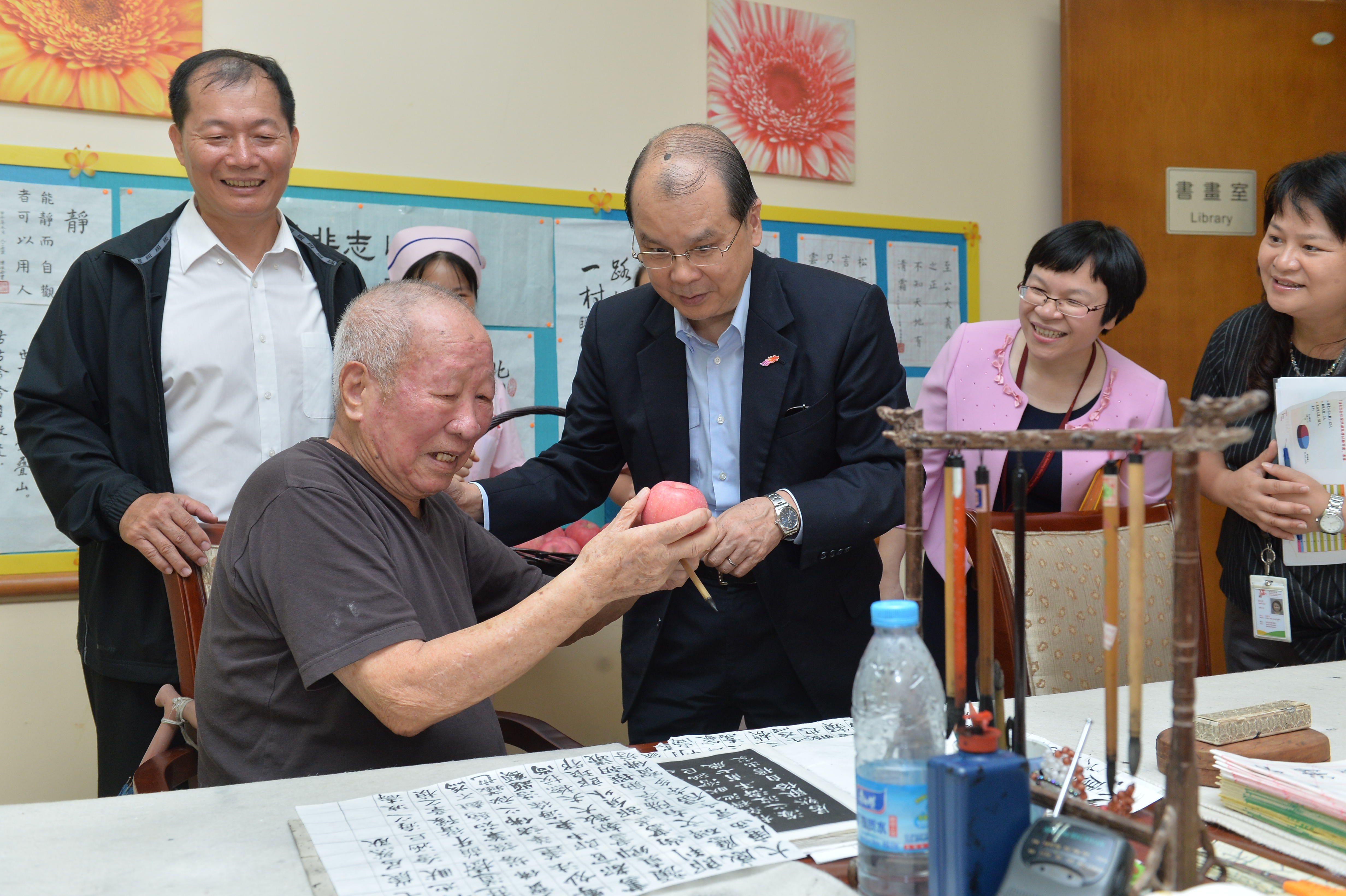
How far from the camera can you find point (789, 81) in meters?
3.42

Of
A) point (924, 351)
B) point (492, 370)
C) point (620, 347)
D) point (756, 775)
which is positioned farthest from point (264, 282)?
point (924, 351)

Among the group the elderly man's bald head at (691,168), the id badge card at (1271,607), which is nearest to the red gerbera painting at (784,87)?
the elderly man's bald head at (691,168)

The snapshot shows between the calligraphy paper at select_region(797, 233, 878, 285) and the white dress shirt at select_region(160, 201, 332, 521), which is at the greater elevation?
the calligraphy paper at select_region(797, 233, 878, 285)

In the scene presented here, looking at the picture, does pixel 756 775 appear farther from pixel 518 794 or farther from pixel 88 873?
pixel 88 873

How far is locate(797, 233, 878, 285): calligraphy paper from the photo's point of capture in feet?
11.5

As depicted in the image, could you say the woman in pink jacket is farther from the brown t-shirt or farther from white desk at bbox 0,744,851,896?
white desk at bbox 0,744,851,896

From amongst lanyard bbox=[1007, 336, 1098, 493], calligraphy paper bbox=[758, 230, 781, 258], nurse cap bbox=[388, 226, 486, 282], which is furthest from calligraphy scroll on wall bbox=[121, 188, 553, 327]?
lanyard bbox=[1007, 336, 1098, 493]

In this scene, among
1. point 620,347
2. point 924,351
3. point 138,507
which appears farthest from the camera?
point 924,351

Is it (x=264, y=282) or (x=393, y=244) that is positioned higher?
(x=393, y=244)

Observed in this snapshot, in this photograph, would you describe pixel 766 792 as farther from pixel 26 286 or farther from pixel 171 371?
pixel 26 286

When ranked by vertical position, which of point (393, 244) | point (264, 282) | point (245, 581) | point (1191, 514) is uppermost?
point (393, 244)

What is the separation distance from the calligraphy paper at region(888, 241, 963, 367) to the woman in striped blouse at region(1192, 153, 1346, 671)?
153 centimetres

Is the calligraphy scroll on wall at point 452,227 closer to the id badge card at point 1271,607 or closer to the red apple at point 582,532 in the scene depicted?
the red apple at point 582,532

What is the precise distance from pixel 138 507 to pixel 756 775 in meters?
1.26
